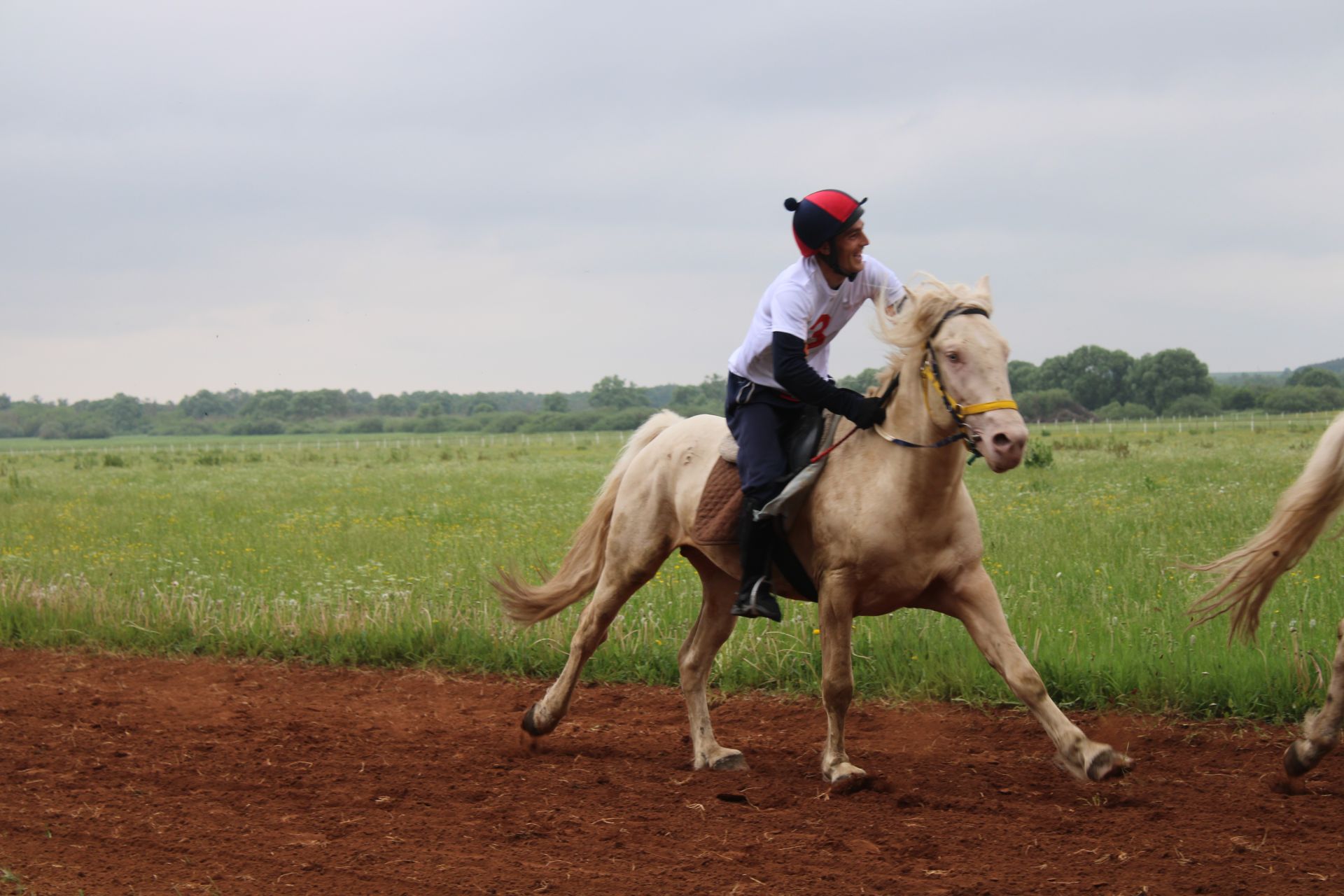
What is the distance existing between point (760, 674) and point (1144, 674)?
2492 millimetres

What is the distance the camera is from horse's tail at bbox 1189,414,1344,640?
17.6 ft

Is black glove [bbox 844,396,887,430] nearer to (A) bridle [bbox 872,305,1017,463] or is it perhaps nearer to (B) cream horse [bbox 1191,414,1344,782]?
(A) bridle [bbox 872,305,1017,463]

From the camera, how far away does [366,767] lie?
5.99m

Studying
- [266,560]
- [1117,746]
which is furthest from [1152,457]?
[1117,746]

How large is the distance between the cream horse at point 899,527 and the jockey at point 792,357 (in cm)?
24

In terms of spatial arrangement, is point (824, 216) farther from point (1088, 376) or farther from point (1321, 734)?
point (1088, 376)

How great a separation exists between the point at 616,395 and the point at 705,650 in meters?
94.7

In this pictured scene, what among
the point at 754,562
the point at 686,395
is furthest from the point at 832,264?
the point at 686,395

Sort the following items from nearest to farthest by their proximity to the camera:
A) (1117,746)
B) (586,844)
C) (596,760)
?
1. (586,844)
2. (1117,746)
3. (596,760)

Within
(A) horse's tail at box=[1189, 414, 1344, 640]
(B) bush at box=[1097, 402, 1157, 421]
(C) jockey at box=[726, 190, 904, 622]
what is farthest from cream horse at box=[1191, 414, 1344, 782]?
(B) bush at box=[1097, 402, 1157, 421]

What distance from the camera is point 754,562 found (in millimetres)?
5680

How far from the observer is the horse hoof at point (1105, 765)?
4.66m

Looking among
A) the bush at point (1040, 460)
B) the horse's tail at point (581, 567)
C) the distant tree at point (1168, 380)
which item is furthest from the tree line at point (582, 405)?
the horse's tail at point (581, 567)

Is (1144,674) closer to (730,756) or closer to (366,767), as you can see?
(730,756)
